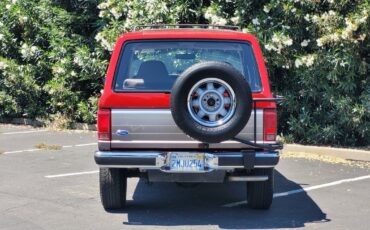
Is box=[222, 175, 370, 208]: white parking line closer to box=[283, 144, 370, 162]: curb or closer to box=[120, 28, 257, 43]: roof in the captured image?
box=[283, 144, 370, 162]: curb

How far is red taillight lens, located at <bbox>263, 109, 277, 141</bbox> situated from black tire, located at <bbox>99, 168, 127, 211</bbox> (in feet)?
5.08

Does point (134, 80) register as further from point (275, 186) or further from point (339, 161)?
point (339, 161)

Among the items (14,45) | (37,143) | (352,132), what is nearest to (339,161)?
(352,132)

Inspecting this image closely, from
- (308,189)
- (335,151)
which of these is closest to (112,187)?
(308,189)

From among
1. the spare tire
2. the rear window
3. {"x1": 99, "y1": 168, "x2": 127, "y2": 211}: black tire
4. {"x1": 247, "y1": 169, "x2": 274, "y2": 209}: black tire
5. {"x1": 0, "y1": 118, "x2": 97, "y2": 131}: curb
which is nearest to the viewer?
the spare tire

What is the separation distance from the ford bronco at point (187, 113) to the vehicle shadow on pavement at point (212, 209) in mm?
412

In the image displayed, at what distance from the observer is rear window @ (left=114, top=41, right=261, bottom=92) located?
5785 mm

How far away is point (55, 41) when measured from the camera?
1359 cm

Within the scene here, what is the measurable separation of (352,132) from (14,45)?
8.68 meters

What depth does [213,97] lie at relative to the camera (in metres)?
5.46

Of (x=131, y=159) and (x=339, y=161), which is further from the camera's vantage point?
(x=339, y=161)

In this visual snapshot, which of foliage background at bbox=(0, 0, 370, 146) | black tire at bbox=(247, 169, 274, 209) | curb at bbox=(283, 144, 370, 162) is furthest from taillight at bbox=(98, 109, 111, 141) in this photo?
foliage background at bbox=(0, 0, 370, 146)

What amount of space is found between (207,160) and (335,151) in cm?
487

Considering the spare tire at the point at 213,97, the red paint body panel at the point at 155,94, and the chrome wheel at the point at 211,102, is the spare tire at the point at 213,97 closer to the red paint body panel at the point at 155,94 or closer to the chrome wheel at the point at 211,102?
the chrome wheel at the point at 211,102
